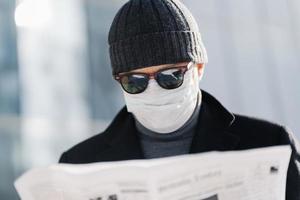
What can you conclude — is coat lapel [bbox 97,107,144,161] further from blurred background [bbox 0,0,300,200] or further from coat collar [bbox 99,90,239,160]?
blurred background [bbox 0,0,300,200]

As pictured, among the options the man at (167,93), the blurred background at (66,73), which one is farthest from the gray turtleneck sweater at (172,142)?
the blurred background at (66,73)

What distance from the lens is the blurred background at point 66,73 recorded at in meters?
4.58

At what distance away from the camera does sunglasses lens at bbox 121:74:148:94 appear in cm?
195

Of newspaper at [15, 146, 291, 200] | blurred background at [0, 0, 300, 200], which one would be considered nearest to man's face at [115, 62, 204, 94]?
newspaper at [15, 146, 291, 200]

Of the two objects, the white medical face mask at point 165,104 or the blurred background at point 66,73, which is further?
the blurred background at point 66,73

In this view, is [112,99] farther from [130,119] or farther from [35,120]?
[130,119]

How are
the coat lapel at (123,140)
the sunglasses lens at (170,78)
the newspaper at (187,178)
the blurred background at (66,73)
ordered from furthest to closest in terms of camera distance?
1. the blurred background at (66,73)
2. the coat lapel at (123,140)
3. the sunglasses lens at (170,78)
4. the newspaper at (187,178)

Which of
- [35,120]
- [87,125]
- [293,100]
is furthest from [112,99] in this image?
[293,100]

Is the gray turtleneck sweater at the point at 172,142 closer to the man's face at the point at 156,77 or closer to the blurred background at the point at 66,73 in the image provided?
the man's face at the point at 156,77

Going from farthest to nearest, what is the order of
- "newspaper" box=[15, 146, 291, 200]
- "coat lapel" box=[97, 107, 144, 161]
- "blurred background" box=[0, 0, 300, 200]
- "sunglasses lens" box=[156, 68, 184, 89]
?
"blurred background" box=[0, 0, 300, 200] < "coat lapel" box=[97, 107, 144, 161] < "sunglasses lens" box=[156, 68, 184, 89] < "newspaper" box=[15, 146, 291, 200]

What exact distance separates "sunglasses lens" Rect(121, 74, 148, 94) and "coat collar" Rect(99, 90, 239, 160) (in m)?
0.16

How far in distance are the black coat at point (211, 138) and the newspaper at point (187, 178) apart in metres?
0.26

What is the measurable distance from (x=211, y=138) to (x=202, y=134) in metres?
0.02

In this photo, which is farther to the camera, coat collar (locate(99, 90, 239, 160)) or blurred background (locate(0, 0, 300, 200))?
blurred background (locate(0, 0, 300, 200))
